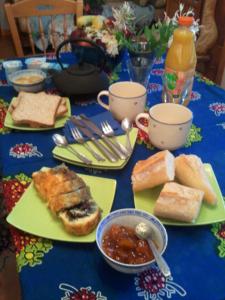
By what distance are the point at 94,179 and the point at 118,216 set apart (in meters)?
0.16

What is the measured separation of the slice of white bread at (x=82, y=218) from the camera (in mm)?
583

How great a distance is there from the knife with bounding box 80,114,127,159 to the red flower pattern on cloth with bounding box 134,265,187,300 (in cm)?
33

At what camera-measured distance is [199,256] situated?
1.93ft

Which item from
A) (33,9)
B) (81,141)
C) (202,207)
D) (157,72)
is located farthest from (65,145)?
(33,9)

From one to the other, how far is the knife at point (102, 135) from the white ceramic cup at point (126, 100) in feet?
0.30

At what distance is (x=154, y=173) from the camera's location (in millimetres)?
682

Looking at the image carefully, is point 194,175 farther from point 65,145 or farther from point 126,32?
point 126,32

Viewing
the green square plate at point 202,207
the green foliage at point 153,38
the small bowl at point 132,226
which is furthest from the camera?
the green foliage at point 153,38

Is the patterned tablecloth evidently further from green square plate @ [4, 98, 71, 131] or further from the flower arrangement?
the flower arrangement

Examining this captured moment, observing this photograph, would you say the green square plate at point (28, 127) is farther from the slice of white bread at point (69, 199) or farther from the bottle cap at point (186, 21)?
the bottle cap at point (186, 21)

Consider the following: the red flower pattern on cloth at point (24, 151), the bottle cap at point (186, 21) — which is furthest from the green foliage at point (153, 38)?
the red flower pattern on cloth at point (24, 151)

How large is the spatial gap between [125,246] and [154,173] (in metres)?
0.19

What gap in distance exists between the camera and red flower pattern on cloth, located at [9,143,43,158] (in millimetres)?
860

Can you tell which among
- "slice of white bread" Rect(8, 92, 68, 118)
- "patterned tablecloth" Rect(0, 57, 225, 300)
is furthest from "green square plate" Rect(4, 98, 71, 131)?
"patterned tablecloth" Rect(0, 57, 225, 300)
